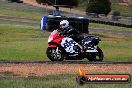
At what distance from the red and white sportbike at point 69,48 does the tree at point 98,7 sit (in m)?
58.9

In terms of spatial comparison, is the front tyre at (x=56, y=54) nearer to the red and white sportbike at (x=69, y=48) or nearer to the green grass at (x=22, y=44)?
the red and white sportbike at (x=69, y=48)

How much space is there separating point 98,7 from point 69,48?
59.8 metres

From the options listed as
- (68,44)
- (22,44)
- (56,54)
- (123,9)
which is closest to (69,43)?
(68,44)

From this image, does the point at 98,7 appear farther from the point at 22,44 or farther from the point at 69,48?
the point at 69,48

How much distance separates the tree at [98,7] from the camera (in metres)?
78.5

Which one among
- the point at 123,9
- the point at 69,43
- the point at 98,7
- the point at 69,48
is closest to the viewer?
the point at 69,43

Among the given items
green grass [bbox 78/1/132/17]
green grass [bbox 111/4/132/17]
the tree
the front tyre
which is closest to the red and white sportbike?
the front tyre

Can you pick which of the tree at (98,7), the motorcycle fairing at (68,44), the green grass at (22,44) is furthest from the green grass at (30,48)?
the tree at (98,7)

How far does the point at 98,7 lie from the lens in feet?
258

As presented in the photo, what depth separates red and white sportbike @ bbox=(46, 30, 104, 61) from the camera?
19.1 metres

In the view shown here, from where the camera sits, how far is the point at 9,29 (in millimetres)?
44344

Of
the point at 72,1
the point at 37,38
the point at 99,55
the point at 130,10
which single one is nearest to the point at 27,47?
the point at 37,38

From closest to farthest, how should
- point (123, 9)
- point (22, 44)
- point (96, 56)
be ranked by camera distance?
point (96, 56) < point (22, 44) < point (123, 9)

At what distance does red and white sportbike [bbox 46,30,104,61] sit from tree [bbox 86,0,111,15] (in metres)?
58.9
